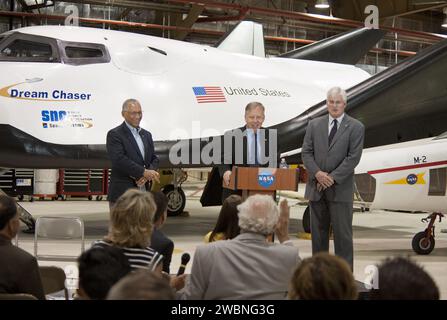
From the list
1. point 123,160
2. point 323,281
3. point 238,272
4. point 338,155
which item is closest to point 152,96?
point 123,160

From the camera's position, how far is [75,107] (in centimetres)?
1088

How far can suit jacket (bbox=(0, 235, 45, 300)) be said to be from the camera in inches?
143

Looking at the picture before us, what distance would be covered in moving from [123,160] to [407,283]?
553cm

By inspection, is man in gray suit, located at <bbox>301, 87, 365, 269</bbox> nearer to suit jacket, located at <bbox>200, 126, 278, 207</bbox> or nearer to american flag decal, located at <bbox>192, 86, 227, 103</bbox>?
suit jacket, located at <bbox>200, 126, 278, 207</bbox>

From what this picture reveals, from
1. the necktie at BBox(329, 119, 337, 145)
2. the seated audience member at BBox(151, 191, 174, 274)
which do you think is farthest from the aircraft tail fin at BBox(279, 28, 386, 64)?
the seated audience member at BBox(151, 191, 174, 274)

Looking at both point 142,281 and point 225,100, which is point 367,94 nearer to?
point 225,100

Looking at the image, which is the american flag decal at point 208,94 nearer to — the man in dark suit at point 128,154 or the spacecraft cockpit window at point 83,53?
the spacecraft cockpit window at point 83,53

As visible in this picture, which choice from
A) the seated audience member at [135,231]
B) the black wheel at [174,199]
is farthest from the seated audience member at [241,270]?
the black wheel at [174,199]

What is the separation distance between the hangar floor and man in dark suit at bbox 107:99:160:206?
4.58 feet

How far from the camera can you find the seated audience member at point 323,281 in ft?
8.77

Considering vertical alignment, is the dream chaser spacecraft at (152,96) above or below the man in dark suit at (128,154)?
above

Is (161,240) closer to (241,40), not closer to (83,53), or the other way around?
(83,53)

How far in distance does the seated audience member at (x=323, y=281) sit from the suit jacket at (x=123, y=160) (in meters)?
5.27
